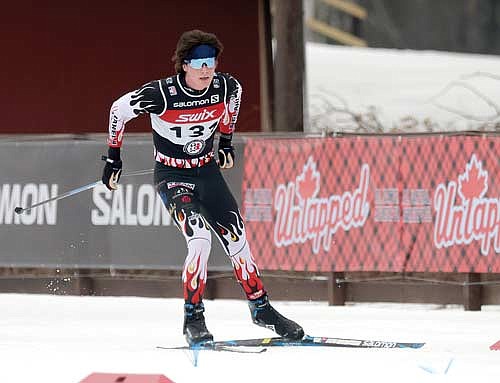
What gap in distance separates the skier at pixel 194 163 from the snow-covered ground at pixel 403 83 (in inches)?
400

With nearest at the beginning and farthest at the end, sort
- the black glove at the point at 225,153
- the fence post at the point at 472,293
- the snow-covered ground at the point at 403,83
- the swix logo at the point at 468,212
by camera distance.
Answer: the black glove at the point at 225,153 → the swix logo at the point at 468,212 → the fence post at the point at 472,293 → the snow-covered ground at the point at 403,83

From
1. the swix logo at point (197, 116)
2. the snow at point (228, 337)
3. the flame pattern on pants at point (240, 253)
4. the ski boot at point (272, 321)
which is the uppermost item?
the swix logo at point (197, 116)

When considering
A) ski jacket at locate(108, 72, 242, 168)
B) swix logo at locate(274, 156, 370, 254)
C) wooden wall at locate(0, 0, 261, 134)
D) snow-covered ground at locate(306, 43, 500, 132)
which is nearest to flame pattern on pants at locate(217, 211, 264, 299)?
ski jacket at locate(108, 72, 242, 168)

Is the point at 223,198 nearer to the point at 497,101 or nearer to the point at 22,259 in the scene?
the point at 22,259

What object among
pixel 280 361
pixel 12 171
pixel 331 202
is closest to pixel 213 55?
pixel 280 361

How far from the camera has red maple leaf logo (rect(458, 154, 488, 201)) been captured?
1177 centimetres

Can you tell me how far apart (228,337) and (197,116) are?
170 cm

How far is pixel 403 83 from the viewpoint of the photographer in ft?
86.7

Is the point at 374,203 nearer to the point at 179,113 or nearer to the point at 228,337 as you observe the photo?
the point at 228,337

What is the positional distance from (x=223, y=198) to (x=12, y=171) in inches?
157

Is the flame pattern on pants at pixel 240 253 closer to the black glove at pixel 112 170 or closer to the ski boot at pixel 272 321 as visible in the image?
the ski boot at pixel 272 321

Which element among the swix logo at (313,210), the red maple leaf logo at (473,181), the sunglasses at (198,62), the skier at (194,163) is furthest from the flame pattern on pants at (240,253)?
the red maple leaf logo at (473,181)

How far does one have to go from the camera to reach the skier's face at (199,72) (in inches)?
367

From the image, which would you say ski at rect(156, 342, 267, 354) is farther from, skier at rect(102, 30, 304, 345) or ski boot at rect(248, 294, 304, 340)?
ski boot at rect(248, 294, 304, 340)
